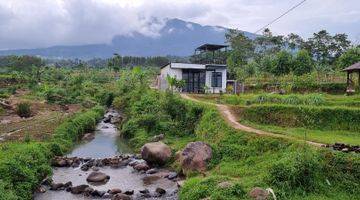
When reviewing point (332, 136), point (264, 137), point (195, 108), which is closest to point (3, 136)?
point (195, 108)

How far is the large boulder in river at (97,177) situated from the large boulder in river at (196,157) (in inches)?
176

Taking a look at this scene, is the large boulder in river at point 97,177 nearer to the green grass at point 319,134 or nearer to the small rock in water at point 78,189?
the small rock in water at point 78,189

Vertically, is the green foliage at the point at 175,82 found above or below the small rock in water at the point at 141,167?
above

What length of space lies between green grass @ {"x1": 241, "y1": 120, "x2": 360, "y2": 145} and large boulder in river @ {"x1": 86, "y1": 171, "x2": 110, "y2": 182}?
929cm

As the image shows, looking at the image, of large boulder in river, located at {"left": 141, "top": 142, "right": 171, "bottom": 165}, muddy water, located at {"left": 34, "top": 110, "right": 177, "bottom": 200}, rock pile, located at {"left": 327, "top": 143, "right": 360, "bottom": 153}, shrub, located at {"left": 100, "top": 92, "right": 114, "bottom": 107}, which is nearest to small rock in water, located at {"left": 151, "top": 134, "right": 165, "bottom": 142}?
muddy water, located at {"left": 34, "top": 110, "right": 177, "bottom": 200}

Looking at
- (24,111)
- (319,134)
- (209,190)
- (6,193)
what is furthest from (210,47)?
(6,193)

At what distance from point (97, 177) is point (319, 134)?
12767 mm

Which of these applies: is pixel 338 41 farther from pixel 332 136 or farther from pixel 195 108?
pixel 332 136

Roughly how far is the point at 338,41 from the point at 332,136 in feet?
208

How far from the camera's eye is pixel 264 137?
2302cm

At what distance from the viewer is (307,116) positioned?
26969mm

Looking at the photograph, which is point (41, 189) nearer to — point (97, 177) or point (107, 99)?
point (97, 177)

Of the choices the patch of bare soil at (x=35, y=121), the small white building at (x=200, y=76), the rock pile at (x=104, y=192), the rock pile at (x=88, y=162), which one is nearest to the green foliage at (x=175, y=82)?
the small white building at (x=200, y=76)

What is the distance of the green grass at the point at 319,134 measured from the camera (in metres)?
22.3
